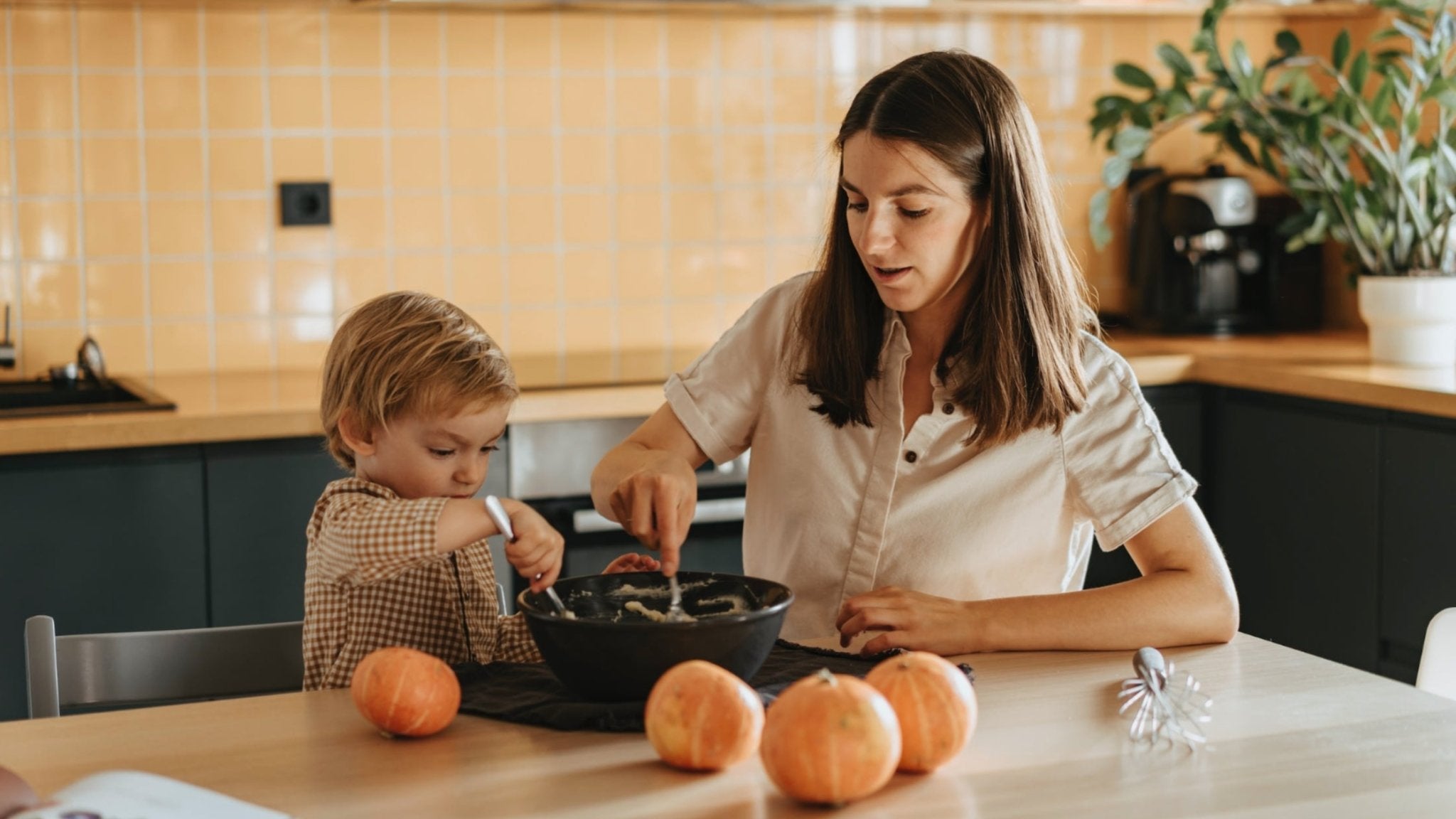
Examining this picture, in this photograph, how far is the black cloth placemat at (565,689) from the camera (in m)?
1.16

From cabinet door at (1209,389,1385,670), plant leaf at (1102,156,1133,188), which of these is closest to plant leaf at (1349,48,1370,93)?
plant leaf at (1102,156,1133,188)

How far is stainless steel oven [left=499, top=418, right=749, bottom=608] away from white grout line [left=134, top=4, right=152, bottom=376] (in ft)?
2.60

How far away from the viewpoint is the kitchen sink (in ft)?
8.54

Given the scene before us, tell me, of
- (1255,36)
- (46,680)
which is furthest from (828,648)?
(1255,36)

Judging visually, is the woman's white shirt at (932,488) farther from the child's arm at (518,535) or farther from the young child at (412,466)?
the child's arm at (518,535)

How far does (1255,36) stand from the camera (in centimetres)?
358

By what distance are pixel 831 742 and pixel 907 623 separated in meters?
0.40

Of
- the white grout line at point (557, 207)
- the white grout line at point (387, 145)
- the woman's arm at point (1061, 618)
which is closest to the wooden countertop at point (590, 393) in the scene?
the white grout line at point (387, 145)

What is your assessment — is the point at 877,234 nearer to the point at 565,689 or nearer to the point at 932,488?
the point at 932,488

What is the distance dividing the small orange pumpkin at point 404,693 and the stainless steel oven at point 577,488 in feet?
4.50

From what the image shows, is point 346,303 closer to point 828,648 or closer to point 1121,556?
point 1121,556

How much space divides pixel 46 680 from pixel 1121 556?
6.51 ft

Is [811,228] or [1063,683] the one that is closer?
[1063,683]

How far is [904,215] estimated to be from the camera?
1.55 m
